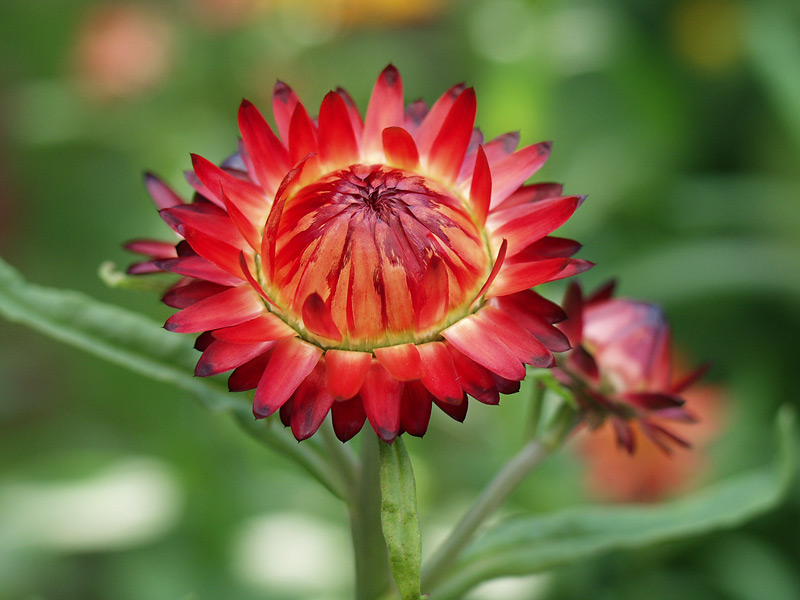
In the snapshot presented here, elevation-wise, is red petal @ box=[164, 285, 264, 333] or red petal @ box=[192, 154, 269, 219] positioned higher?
red petal @ box=[192, 154, 269, 219]

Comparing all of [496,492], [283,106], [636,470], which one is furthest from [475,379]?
[636,470]

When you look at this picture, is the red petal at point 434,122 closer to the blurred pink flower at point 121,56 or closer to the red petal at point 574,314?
the red petal at point 574,314

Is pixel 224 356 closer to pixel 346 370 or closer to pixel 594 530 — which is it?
pixel 346 370

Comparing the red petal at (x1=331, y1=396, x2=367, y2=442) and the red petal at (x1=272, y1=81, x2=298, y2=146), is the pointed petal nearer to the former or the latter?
the red petal at (x1=331, y1=396, x2=367, y2=442)

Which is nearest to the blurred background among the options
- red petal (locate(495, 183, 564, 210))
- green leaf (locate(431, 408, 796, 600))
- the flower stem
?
green leaf (locate(431, 408, 796, 600))

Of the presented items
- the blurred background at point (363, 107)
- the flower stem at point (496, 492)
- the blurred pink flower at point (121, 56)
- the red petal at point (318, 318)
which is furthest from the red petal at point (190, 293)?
the blurred pink flower at point (121, 56)

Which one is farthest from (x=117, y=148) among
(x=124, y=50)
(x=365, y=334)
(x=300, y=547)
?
(x=365, y=334)

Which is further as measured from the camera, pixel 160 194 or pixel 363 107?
pixel 363 107
